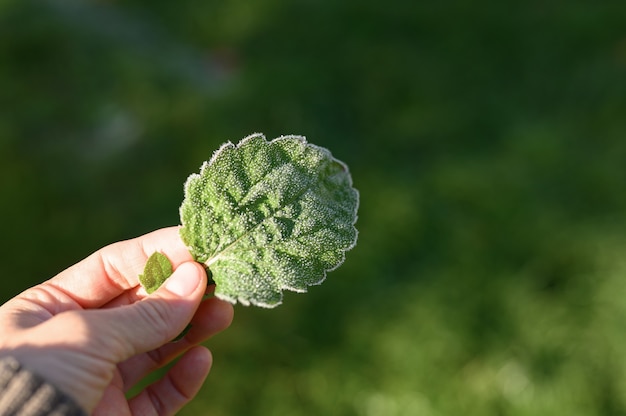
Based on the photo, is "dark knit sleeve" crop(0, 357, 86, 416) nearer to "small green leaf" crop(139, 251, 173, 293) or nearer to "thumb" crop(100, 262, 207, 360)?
"thumb" crop(100, 262, 207, 360)

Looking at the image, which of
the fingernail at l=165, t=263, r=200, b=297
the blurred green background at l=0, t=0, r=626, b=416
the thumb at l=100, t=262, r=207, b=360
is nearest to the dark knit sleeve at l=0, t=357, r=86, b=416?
the thumb at l=100, t=262, r=207, b=360

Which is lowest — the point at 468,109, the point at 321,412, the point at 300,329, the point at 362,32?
the point at 321,412

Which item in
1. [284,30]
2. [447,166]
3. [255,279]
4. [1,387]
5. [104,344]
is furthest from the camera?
[284,30]

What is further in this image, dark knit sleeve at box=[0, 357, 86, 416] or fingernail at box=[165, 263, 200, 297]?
fingernail at box=[165, 263, 200, 297]

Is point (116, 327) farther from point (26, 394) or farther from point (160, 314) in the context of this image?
point (26, 394)

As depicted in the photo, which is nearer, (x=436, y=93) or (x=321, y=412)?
(x=321, y=412)

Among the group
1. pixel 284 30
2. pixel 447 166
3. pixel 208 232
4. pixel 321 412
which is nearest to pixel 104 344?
pixel 208 232

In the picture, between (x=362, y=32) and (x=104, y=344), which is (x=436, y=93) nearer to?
(x=362, y=32)
